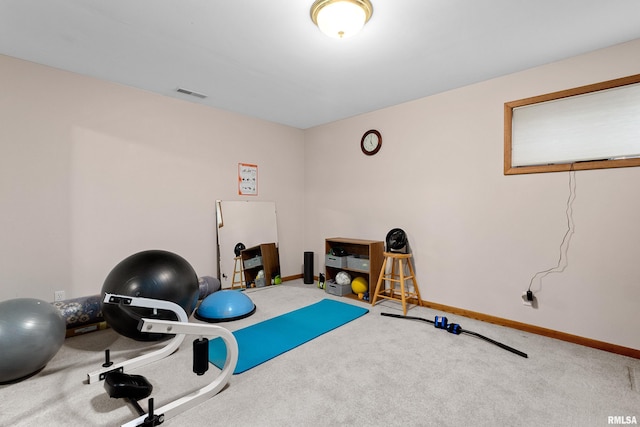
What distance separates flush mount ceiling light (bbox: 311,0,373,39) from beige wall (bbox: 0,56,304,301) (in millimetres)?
2458

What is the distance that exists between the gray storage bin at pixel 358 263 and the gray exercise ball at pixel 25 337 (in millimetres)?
2991

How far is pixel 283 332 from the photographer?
2.83 metres

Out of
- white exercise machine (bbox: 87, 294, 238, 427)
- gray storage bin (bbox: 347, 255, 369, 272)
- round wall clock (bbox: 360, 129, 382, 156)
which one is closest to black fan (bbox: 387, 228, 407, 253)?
gray storage bin (bbox: 347, 255, 369, 272)

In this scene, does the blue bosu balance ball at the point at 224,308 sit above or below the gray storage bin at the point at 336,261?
below

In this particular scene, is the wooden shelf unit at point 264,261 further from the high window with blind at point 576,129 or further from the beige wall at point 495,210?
the high window with blind at point 576,129

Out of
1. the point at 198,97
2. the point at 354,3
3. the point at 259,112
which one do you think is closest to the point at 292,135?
the point at 259,112

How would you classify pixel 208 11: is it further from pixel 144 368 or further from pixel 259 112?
pixel 144 368

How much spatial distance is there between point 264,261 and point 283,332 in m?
1.84

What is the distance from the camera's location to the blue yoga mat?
2357mm

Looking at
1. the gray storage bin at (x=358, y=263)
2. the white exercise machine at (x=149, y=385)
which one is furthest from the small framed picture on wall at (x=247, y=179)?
the white exercise machine at (x=149, y=385)

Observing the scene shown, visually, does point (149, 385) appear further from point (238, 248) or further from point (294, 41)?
point (294, 41)

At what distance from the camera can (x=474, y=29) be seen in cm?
224

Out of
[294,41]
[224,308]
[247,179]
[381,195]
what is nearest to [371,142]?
[381,195]

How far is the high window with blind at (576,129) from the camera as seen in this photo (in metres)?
2.43
